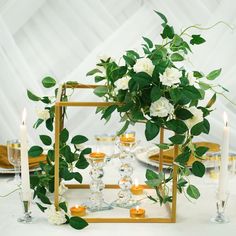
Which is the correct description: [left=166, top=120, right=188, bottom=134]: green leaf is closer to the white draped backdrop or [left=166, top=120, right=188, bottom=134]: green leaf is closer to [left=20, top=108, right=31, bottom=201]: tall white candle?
[left=20, top=108, right=31, bottom=201]: tall white candle

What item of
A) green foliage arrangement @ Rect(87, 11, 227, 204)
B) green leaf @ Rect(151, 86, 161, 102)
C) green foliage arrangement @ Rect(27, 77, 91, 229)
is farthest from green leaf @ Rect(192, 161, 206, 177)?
green foliage arrangement @ Rect(27, 77, 91, 229)

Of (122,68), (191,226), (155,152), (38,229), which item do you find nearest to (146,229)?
(191,226)

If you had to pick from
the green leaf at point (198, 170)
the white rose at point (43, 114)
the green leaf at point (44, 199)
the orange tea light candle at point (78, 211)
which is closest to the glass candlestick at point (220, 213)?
the green leaf at point (198, 170)

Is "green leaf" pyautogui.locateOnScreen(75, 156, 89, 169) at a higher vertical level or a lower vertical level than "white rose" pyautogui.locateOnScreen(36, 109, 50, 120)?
lower

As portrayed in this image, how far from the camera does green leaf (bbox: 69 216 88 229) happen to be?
4.77 ft

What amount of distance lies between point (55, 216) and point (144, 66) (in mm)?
456

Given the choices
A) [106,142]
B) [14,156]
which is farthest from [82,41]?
[14,156]

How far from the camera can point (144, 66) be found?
1.42 metres

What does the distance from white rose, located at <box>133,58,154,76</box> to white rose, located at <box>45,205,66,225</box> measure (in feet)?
1.40

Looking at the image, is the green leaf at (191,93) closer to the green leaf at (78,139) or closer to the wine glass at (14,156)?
the green leaf at (78,139)

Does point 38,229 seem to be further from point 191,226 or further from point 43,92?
point 43,92

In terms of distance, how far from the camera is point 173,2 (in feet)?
11.0

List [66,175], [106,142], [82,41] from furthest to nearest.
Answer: [82,41]
[106,142]
[66,175]

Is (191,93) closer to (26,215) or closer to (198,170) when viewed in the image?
(198,170)
